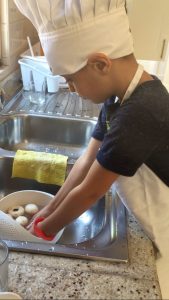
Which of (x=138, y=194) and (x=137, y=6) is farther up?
(x=137, y=6)

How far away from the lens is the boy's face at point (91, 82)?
2.17 feet

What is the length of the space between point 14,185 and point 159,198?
1.82ft

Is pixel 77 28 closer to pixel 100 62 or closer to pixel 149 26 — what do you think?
pixel 100 62

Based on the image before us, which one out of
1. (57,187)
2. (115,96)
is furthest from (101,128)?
(57,187)

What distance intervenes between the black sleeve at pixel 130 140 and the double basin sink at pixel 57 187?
0.17 m

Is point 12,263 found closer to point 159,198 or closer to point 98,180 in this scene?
point 98,180

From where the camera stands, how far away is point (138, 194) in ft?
2.42

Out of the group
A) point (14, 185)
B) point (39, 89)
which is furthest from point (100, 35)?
point (39, 89)

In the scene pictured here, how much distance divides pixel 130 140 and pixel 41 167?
51 cm

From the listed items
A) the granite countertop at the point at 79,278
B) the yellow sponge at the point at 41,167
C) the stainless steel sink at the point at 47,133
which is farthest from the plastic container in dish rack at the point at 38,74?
the granite countertop at the point at 79,278

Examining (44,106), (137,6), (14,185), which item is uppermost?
(137,6)

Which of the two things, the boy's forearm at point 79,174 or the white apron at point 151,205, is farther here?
the boy's forearm at point 79,174

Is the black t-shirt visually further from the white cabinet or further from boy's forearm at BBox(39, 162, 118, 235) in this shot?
the white cabinet

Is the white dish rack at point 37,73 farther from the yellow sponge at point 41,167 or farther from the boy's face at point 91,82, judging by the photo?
the boy's face at point 91,82
